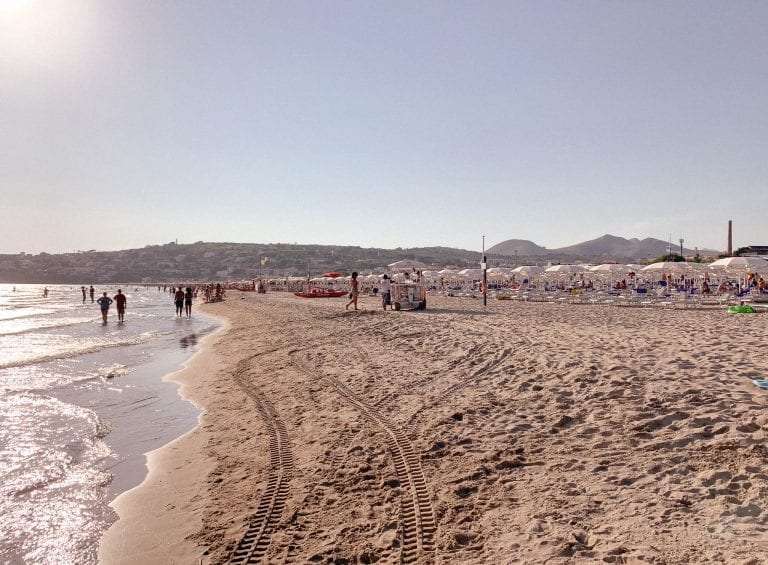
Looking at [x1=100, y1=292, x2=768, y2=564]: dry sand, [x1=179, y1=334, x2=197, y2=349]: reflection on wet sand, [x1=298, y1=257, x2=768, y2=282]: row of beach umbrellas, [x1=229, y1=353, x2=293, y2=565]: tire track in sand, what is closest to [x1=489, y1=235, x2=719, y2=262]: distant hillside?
[x1=298, y1=257, x2=768, y2=282]: row of beach umbrellas

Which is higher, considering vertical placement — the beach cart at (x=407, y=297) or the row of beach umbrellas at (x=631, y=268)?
the row of beach umbrellas at (x=631, y=268)

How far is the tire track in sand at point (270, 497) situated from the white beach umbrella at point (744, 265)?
2222cm

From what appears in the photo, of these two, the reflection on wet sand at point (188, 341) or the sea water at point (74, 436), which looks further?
the reflection on wet sand at point (188, 341)

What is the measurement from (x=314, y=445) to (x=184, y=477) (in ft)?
4.16

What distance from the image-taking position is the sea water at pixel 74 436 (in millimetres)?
4022

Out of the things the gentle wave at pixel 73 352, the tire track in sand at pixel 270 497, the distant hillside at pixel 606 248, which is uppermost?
the distant hillside at pixel 606 248

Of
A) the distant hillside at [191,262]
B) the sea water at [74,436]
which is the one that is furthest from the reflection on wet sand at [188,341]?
the distant hillside at [191,262]

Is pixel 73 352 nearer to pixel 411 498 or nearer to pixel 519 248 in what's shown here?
pixel 411 498

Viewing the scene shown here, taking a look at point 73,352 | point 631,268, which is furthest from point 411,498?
point 631,268

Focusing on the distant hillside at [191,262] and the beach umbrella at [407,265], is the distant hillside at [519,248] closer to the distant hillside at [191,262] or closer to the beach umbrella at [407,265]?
the distant hillside at [191,262]

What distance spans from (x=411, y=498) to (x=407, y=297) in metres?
16.1

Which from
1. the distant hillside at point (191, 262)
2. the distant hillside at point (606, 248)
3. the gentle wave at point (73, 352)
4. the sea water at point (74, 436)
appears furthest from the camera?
the distant hillside at point (191, 262)

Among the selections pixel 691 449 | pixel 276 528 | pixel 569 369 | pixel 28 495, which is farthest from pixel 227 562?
pixel 569 369

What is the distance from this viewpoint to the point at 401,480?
4.12m
